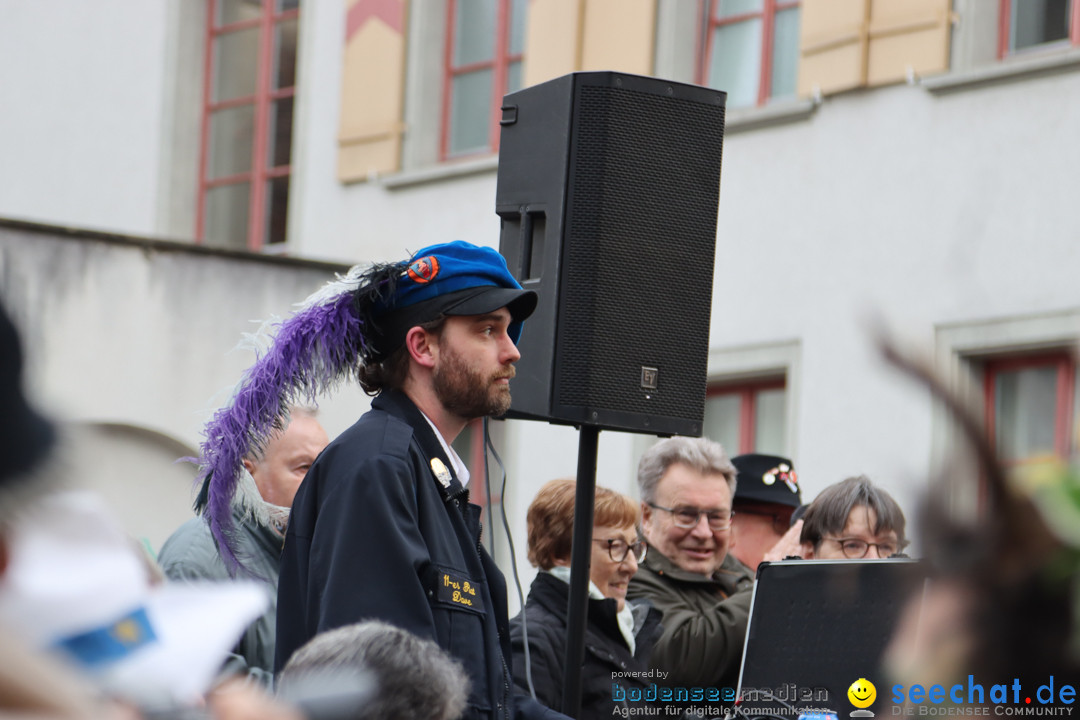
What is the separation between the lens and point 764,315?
35.4 ft

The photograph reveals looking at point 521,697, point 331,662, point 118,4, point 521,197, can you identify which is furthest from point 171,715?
point 118,4

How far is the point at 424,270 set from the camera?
14.2ft

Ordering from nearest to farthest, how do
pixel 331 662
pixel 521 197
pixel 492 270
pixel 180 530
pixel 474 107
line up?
pixel 331 662
pixel 492 270
pixel 180 530
pixel 521 197
pixel 474 107

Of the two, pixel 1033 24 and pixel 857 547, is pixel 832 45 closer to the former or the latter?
pixel 1033 24

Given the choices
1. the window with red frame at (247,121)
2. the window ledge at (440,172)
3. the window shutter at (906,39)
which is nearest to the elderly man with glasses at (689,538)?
the window shutter at (906,39)

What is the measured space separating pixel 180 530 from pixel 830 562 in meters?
1.72

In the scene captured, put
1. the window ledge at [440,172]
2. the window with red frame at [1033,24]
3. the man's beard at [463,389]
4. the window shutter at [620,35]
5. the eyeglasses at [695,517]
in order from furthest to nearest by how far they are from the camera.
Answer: the window ledge at [440,172] < the window shutter at [620,35] < the window with red frame at [1033,24] < the eyeglasses at [695,517] < the man's beard at [463,389]

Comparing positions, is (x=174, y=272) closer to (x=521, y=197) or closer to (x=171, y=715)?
(x=521, y=197)

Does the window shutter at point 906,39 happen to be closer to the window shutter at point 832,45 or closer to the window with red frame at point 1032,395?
the window shutter at point 832,45

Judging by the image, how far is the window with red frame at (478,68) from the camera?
12.6m

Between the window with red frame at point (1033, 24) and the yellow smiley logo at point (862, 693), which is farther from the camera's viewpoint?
the window with red frame at point (1033, 24)

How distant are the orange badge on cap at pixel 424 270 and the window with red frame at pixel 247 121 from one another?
385 inches

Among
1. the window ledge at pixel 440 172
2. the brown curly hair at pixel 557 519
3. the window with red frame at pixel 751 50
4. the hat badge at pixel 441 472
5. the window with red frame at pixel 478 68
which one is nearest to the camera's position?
the hat badge at pixel 441 472

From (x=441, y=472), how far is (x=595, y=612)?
1.21m
